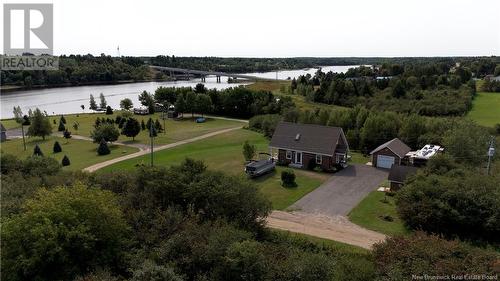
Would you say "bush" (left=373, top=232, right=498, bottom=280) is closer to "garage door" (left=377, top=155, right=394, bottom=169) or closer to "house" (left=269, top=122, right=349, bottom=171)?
"house" (left=269, top=122, right=349, bottom=171)

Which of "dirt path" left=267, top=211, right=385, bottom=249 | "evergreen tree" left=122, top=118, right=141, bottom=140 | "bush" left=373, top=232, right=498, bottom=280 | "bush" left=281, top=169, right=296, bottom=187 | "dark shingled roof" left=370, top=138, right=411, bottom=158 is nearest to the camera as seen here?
"bush" left=373, top=232, right=498, bottom=280

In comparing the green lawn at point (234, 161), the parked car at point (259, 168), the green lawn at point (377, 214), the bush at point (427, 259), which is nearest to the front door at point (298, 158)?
the green lawn at point (234, 161)

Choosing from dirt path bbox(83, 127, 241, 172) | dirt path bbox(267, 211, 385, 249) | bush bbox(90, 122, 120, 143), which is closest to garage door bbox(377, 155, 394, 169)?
dirt path bbox(267, 211, 385, 249)

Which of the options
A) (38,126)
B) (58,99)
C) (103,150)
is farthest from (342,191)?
(58,99)

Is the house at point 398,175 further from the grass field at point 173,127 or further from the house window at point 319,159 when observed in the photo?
the grass field at point 173,127

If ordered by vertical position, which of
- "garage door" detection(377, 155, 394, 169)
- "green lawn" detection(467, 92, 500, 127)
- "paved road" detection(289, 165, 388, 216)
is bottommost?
"paved road" detection(289, 165, 388, 216)

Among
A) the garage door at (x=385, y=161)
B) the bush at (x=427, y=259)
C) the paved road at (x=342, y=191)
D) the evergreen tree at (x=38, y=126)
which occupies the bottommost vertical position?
the paved road at (x=342, y=191)

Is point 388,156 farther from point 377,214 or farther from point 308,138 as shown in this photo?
point 377,214
